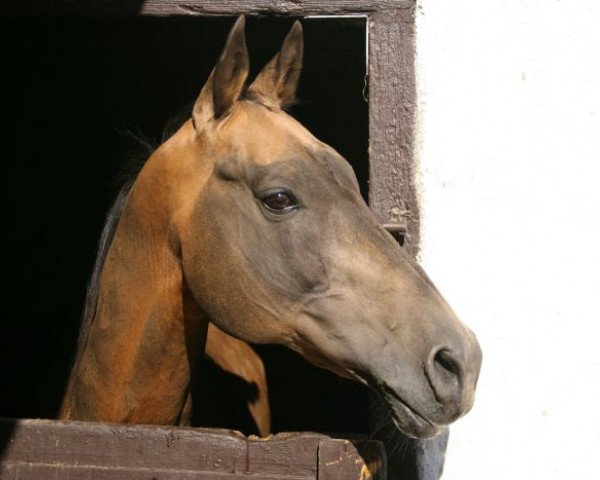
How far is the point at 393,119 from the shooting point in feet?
8.77

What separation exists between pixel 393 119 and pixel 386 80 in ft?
0.42

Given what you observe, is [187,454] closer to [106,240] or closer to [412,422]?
[412,422]

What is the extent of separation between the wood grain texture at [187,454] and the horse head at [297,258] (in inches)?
8.0

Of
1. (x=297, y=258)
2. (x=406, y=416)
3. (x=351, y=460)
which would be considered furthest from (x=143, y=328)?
(x=406, y=416)

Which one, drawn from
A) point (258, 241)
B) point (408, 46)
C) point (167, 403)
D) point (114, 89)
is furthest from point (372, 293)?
point (114, 89)

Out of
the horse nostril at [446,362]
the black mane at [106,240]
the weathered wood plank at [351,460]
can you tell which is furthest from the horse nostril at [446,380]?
the black mane at [106,240]

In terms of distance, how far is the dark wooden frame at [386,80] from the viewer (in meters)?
2.63

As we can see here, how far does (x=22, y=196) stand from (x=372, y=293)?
3.43 meters

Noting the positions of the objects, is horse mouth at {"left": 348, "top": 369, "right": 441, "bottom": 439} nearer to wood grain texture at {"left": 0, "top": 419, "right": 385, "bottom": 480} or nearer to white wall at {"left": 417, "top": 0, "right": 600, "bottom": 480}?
wood grain texture at {"left": 0, "top": 419, "right": 385, "bottom": 480}

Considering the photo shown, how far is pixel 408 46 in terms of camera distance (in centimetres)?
271

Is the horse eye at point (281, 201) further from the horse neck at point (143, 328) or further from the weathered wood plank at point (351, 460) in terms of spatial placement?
the weathered wood plank at point (351, 460)

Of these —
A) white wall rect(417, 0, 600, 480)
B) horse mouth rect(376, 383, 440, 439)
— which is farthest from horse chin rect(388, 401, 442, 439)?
white wall rect(417, 0, 600, 480)

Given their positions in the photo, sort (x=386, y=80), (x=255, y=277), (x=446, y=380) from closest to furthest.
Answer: (x=446, y=380), (x=255, y=277), (x=386, y=80)

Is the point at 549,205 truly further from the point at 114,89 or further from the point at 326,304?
the point at 114,89
